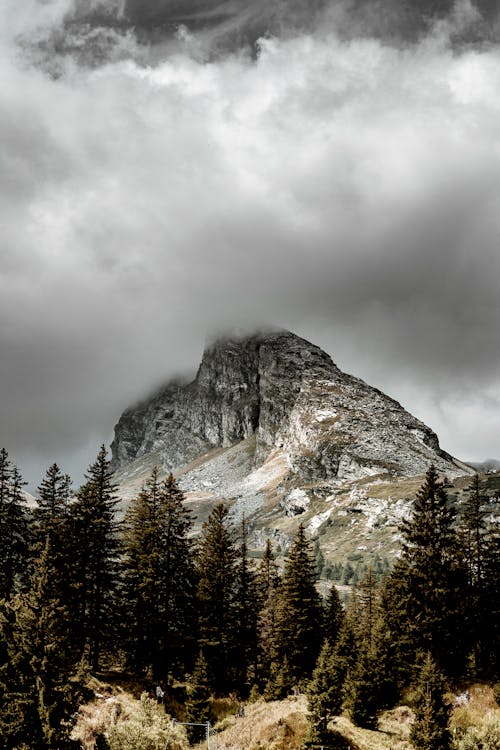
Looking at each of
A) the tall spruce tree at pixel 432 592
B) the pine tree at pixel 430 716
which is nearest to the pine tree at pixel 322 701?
the pine tree at pixel 430 716

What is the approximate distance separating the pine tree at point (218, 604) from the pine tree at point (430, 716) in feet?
67.7

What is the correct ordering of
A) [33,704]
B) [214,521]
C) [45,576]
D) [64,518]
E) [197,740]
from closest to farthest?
1. [33,704]
2. [45,576]
3. [197,740]
4. [64,518]
5. [214,521]

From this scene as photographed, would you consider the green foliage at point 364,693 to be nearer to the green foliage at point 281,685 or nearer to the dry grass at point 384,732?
the dry grass at point 384,732

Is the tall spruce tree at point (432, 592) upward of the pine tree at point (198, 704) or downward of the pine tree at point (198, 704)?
upward

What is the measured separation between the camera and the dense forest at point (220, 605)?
4041 cm

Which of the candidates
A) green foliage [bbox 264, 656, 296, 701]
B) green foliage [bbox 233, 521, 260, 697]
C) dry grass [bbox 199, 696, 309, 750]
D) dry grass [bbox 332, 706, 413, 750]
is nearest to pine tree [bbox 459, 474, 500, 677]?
dry grass [bbox 332, 706, 413, 750]

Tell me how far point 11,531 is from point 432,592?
110 feet

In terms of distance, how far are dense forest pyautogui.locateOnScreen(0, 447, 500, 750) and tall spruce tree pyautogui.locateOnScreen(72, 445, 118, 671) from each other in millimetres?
103

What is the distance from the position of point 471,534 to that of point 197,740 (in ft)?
94.0

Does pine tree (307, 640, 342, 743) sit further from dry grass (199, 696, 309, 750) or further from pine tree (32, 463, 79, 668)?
pine tree (32, 463, 79, 668)

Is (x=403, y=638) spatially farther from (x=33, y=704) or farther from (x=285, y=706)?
(x=33, y=704)

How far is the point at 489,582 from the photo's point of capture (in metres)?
48.0

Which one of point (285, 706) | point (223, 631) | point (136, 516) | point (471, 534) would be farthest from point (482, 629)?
point (136, 516)

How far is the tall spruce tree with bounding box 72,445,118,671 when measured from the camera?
1623 inches
